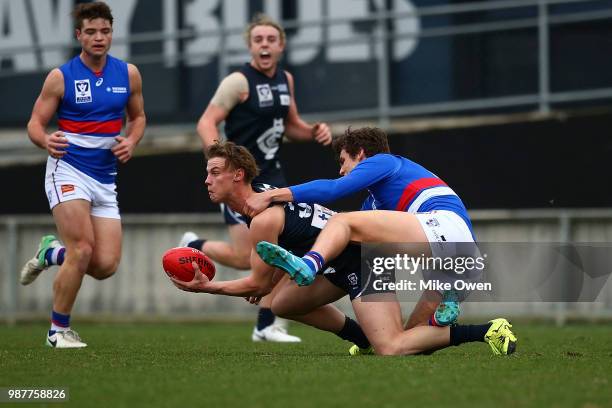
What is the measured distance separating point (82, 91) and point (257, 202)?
2158 millimetres

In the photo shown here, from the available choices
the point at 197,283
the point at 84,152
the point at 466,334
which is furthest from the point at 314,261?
the point at 84,152

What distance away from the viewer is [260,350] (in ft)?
30.3

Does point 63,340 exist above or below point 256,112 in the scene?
below

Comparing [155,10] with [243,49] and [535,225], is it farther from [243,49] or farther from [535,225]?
[535,225]

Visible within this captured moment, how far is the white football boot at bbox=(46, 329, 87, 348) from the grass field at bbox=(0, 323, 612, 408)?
0.11 m

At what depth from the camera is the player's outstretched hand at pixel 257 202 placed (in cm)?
798

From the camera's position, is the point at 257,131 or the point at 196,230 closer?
the point at 257,131

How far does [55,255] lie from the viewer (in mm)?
9789

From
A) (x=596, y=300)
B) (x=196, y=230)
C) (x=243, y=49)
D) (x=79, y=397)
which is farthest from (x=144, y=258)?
(x=79, y=397)

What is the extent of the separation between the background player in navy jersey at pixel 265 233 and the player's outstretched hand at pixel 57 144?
152cm

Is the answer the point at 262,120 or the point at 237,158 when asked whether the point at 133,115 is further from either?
the point at 237,158

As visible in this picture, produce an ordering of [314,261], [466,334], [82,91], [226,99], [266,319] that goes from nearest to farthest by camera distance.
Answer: [314,261] < [466,334] < [82,91] < [266,319] < [226,99]

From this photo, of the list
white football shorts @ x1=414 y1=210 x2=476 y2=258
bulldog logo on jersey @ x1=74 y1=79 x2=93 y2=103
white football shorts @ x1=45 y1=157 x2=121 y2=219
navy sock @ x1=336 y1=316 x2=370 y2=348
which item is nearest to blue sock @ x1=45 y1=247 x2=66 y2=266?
white football shorts @ x1=45 y1=157 x2=121 y2=219

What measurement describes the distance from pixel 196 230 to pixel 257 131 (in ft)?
14.2
